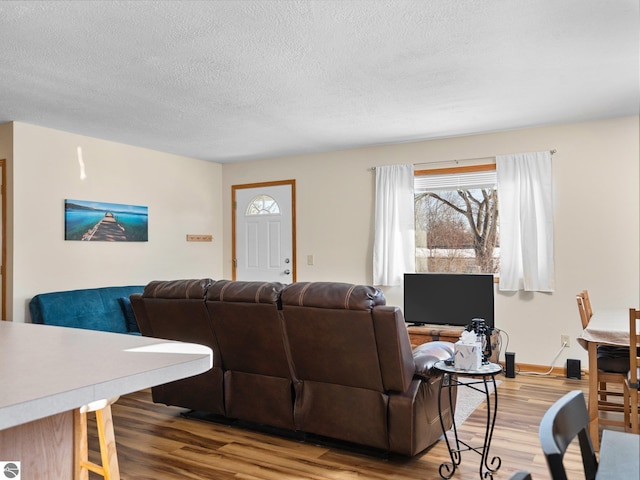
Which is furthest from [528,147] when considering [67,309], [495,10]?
[67,309]

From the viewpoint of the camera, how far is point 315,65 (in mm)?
3580

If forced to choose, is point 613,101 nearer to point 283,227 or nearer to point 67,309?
point 283,227

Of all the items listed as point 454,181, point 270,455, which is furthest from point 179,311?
point 454,181

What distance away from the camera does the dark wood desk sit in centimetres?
109

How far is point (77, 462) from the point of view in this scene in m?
1.59

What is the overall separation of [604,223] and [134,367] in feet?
16.3

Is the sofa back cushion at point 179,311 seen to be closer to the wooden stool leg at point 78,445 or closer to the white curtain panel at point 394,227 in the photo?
the wooden stool leg at point 78,445

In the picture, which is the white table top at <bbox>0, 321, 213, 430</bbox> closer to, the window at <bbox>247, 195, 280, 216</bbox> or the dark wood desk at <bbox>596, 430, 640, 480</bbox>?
the dark wood desk at <bbox>596, 430, 640, 480</bbox>

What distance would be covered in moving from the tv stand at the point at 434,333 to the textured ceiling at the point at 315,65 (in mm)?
2082

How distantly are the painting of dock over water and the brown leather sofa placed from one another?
223 centimetres

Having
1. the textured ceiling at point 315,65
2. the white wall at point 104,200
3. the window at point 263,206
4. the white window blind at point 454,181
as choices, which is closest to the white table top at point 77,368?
the textured ceiling at point 315,65

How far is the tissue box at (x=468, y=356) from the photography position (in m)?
2.73

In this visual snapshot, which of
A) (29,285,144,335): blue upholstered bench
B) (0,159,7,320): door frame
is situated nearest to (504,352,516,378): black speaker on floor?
(29,285,144,335): blue upholstered bench

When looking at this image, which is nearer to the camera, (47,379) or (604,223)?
(47,379)
